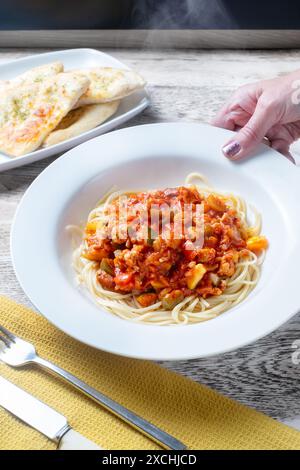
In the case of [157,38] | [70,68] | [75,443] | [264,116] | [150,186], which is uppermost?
[264,116]

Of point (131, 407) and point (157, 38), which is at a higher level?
point (157, 38)

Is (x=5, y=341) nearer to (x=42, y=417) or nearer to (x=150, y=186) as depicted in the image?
(x=42, y=417)

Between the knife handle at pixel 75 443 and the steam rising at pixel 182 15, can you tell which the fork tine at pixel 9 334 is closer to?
the knife handle at pixel 75 443

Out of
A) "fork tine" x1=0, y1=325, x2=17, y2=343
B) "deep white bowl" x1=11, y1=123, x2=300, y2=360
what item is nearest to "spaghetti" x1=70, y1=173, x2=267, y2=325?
"deep white bowl" x1=11, y1=123, x2=300, y2=360

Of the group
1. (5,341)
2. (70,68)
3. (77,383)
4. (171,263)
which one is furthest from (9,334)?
(70,68)

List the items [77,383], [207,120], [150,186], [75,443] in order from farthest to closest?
[207,120], [150,186], [77,383], [75,443]

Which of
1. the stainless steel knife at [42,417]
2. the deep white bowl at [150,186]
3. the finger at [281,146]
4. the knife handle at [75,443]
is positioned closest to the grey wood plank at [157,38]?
the finger at [281,146]
